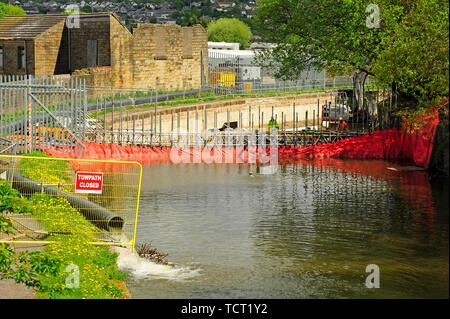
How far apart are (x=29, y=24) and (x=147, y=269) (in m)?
47.1

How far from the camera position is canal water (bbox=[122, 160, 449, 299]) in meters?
13.7

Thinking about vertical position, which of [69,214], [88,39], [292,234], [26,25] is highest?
[26,25]

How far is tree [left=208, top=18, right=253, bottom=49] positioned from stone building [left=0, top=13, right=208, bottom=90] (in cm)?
8863

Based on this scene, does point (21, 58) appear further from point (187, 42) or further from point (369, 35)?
point (369, 35)

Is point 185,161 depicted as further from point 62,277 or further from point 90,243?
point 62,277

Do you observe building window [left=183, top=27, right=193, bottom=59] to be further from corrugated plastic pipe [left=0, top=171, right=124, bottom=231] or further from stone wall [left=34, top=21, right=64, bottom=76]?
corrugated plastic pipe [left=0, top=171, right=124, bottom=231]

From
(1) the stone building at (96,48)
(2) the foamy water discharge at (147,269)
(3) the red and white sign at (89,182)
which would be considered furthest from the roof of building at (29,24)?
(2) the foamy water discharge at (147,269)

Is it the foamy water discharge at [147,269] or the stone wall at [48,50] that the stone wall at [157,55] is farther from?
the foamy water discharge at [147,269]

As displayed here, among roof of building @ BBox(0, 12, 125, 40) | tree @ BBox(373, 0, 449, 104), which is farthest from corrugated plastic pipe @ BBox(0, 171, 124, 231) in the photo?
roof of building @ BBox(0, 12, 125, 40)

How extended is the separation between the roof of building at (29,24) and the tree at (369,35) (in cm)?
1518

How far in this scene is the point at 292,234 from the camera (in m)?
18.0

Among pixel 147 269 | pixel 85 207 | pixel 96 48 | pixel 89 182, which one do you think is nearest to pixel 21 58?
pixel 96 48

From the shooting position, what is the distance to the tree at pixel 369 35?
93.2 ft

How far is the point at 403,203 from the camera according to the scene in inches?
890
